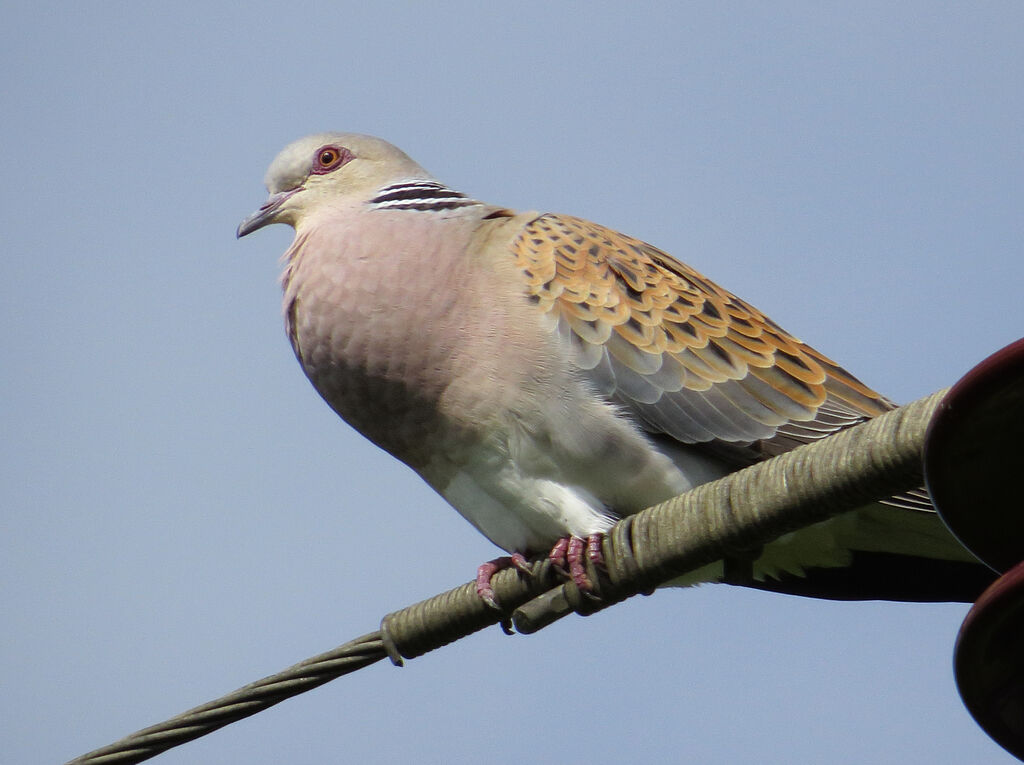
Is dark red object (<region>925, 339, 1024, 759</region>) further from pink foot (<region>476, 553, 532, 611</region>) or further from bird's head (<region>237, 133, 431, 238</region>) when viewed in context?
bird's head (<region>237, 133, 431, 238</region>)

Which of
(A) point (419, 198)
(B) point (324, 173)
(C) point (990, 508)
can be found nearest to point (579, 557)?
(C) point (990, 508)

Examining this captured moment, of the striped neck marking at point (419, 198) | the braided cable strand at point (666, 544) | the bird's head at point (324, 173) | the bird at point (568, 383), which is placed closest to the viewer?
the braided cable strand at point (666, 544)

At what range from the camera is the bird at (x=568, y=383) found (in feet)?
13.5

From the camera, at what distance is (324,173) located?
5.27 metres

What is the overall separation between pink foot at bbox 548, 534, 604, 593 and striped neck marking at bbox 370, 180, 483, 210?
1435mm

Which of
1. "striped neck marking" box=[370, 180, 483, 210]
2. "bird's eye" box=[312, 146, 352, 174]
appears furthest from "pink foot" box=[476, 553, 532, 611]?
"bird's eye" box=[312, 146, 352, 174]

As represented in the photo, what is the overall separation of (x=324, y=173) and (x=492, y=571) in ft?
6.08

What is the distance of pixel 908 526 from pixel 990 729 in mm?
2030

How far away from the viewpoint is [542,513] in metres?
Answer: 4.15

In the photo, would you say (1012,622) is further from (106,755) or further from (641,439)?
(641,439)

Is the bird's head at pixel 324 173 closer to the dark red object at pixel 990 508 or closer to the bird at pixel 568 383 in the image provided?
the bird at pixel 568 383

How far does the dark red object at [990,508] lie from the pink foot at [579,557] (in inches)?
43.8

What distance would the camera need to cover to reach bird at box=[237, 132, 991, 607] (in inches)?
162

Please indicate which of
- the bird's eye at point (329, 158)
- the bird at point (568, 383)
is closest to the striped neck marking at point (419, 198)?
the bird at point (568, 383)
